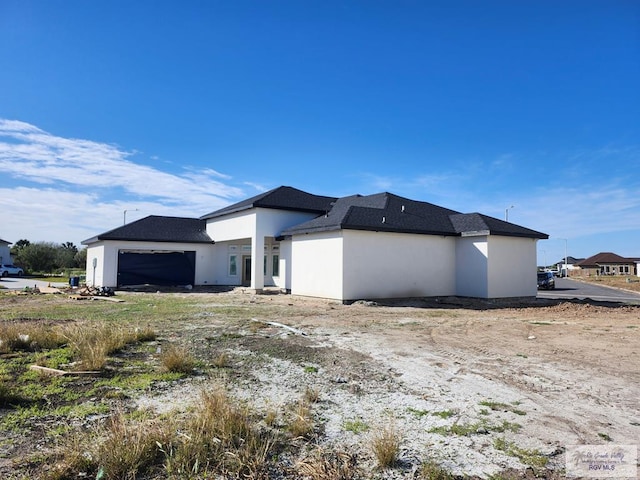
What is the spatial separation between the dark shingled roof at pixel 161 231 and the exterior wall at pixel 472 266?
16757 millimetres

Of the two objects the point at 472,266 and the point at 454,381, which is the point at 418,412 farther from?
the point at 472,266

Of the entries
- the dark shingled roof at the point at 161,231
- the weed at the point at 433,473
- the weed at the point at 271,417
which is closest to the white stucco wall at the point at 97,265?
the dark shingled roof at the point at 161,231

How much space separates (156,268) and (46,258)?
123ft

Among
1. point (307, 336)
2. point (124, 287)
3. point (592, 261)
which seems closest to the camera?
point (307, 336)

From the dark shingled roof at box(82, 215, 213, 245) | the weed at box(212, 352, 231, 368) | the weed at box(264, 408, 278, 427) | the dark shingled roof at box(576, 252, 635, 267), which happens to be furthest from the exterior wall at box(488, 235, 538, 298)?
the dark shingled roof at box(576, 252, 635, 267)

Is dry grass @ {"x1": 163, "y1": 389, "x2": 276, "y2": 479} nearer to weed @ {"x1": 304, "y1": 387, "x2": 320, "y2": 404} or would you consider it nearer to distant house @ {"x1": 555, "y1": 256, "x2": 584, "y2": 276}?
weed @ {"x1": 304, "y1": 387, "x2": 320, "y2": 404}

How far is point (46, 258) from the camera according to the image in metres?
56.8

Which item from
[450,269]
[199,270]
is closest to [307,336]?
[450,269]

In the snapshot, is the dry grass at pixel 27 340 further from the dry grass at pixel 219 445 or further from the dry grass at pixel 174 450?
the dry grass at pixel 219 445

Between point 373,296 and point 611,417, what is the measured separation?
50.5 ft

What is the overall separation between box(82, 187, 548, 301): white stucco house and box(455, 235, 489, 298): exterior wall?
0.17 ft

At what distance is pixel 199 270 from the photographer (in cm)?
3009

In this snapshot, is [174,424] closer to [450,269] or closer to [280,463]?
[280,463]

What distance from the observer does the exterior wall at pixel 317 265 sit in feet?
65.7
